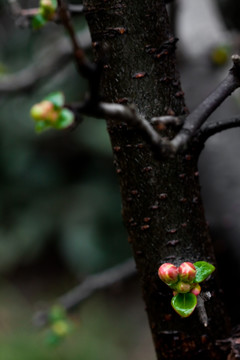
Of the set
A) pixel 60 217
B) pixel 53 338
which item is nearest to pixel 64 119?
pixel 53 338

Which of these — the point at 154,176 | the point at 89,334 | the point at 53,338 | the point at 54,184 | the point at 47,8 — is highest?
the point at 54,184

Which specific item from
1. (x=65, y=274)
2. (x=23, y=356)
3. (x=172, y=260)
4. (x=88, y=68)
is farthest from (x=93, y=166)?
(x=88, y=68)

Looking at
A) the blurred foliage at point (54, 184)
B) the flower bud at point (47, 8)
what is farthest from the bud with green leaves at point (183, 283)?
the blurred foliage at point (54, 184)

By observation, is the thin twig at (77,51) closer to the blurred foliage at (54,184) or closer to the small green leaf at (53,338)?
the small green leaf at (53,338)

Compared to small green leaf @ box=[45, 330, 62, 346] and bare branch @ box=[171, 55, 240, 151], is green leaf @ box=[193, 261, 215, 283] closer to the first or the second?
bare branch @ box=[171, 55, 240, 151]

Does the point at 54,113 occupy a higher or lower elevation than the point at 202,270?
higher

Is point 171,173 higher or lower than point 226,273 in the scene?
higher

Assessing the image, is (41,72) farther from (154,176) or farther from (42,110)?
(42,110)

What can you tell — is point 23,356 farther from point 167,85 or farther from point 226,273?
point 167,85
